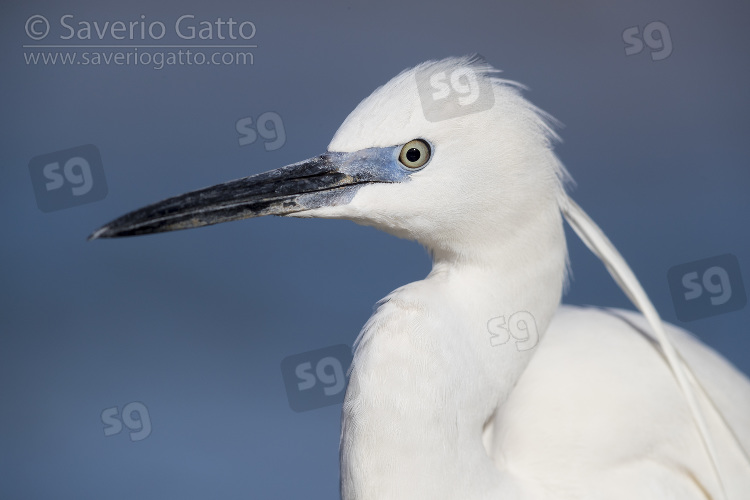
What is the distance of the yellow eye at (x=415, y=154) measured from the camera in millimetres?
1265

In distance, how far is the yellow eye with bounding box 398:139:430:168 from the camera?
126 centimetres

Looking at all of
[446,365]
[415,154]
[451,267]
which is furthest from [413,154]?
[446,365]

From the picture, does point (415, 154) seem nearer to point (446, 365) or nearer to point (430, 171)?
point (430, 171)

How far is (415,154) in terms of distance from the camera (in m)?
1.27

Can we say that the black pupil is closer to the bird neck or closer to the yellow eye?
the yellow eye

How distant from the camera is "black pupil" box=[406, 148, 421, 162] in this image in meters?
1.27

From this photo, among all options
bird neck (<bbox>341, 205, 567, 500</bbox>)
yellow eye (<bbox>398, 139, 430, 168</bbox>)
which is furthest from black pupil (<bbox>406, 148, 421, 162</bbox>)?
bird neck (<bbox>341, 205, 567, 500</bbox>)

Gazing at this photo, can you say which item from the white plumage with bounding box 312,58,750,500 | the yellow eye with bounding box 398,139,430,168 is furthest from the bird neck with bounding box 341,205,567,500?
the yellow eye with bounding box 398,139,430,168

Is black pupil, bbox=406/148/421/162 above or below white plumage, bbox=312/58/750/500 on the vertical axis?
above

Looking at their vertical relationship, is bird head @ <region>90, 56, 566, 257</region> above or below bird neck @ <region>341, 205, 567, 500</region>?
above

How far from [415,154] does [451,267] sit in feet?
0.78

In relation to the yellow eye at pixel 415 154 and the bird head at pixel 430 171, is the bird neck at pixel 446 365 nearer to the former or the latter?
the bird head at pixel 430 171

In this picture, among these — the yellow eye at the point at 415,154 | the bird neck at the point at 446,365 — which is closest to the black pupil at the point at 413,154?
the yellow eye at the point at 415,154

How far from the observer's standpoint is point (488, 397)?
1359mm
